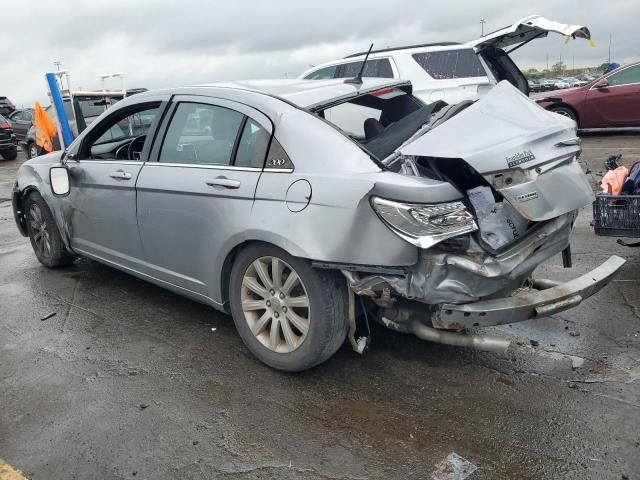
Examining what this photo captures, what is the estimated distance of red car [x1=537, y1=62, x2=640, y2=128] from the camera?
11.5 meters

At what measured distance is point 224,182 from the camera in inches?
130

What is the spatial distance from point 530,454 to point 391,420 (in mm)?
672

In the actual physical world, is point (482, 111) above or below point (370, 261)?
above

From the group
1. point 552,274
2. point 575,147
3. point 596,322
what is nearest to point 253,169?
point 575,147

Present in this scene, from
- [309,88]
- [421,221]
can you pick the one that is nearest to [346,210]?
[421,221]

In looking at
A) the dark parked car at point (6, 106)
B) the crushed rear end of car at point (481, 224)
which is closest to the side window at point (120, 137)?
the crushed rear end of car at point (481, 224)

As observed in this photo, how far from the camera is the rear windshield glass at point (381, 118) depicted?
341 cm

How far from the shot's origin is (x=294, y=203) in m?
2.96

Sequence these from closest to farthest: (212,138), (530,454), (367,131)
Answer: (530,454), (212,138), (367,131)

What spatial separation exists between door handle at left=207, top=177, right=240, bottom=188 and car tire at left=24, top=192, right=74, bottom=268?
2.51 m

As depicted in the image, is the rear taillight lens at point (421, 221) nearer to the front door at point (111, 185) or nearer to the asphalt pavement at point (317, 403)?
the asphalt pavement at point (317, 403)

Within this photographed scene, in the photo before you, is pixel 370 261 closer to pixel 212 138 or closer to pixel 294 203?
pixel 294 203

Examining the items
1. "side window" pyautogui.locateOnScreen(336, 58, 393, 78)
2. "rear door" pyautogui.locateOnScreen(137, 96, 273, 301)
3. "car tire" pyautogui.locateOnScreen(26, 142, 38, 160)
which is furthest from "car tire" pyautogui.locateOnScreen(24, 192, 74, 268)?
"car tire" pyautogui.locateOnScreen(26, 142, 38, 160)

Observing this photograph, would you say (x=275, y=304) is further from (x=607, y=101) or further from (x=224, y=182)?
(x=607, y=101)
